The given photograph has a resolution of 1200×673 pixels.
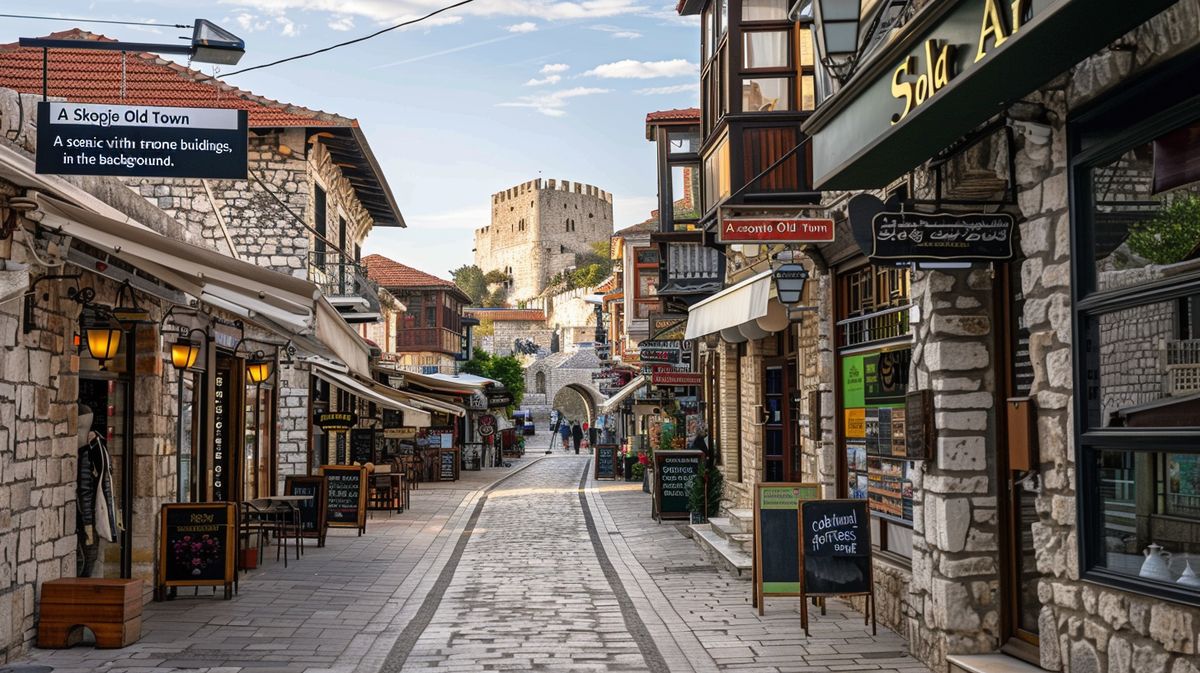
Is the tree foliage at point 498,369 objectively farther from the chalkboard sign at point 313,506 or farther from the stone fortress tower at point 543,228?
the stone fortress tower at point 543,228

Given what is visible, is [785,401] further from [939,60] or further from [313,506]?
[939,60]

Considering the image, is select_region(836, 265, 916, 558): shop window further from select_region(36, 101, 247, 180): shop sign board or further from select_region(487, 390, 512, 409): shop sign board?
select_region(487, 390, 512, 409): shop sign board

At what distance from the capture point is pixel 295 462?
23500 mm

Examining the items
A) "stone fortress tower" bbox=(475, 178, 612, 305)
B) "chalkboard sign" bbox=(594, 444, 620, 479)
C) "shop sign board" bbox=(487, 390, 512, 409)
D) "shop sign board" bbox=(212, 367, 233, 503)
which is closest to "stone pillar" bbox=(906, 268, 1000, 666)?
"shop sign board" bbox=(212, 367, 233, 503)

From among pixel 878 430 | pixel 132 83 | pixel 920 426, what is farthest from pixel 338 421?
pixel 920 426

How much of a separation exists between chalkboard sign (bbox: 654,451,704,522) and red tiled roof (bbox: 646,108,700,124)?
679cm

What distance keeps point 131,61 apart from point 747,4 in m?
13.6

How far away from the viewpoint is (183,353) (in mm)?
11602

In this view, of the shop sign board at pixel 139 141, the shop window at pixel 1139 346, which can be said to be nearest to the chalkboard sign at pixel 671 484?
the shop sign board at pixel 139 141

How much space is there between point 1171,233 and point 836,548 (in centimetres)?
457

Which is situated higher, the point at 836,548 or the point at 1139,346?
the point at 1139,346

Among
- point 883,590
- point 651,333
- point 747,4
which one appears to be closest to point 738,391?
point 747,4

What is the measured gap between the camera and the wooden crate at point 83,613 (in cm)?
868

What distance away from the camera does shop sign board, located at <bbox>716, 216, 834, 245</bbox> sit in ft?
35.1
